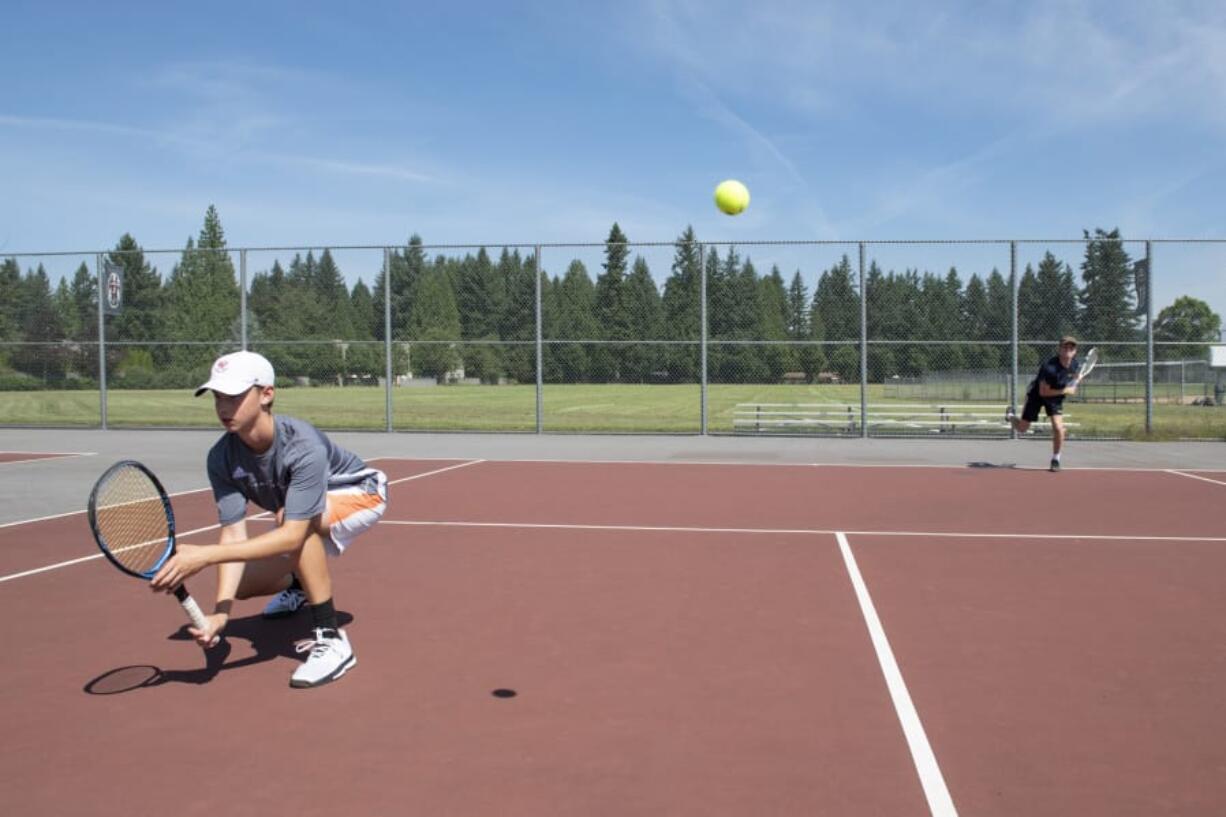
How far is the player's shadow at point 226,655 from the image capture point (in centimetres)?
416

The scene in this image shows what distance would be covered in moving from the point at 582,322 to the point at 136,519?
48.8 ft

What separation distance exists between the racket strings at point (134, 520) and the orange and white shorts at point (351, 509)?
27.7 inches

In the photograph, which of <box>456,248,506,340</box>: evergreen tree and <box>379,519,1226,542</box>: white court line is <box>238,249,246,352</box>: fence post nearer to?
<box>456,248,506,340</box>: evergreen tree

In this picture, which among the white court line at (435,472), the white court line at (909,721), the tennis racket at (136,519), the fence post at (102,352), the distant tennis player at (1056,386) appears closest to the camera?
the white court line at (909,721)

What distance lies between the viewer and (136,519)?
173 inches

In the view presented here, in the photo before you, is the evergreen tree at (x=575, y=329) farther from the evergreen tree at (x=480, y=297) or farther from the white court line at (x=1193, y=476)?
the white court line at (x=1193, y=476)

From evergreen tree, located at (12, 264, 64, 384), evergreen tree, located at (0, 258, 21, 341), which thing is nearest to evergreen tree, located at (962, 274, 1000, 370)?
evergreen tree, located at (12, 264, 64, 384)

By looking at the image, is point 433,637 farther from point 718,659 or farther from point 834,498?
point 834,498

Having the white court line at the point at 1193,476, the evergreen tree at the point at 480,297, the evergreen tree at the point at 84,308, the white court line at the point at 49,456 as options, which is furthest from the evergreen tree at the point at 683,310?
the evergreen tree at the point at 84,308

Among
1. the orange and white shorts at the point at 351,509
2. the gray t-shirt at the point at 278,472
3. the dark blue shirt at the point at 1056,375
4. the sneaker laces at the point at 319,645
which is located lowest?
the sneaker laces at the point at 319,645

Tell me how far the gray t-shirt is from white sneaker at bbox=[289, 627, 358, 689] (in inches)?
22.7

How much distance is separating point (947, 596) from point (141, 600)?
4540mm

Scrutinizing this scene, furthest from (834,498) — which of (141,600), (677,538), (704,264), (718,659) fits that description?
(704,264)

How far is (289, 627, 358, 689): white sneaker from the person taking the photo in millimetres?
4105
